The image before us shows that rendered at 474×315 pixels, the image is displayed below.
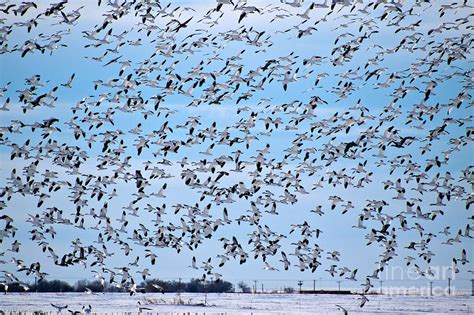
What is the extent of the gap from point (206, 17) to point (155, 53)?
11.7ft

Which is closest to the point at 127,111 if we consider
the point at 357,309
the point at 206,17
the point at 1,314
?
the point at 206,17

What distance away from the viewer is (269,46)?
1858 inches

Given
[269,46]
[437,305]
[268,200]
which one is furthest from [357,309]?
[269,46]

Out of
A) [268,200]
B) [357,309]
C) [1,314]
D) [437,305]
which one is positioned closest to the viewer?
[1,314]

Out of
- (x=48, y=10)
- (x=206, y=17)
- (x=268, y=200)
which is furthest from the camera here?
(x=268, y=200)

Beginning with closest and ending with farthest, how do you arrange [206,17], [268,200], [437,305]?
[206,17], [268,200], [437,305]

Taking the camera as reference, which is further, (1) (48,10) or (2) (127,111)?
(2) (127,111)

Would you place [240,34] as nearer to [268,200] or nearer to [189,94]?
[189,94]

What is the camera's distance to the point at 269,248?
47438 millimetres

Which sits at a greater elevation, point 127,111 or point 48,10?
point 48,10

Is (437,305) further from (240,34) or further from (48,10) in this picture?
(48,10)

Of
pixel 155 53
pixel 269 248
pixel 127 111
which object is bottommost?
pixel 269 248

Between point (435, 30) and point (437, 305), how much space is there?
27.1 metres

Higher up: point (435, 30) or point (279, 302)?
point (435, 30)
